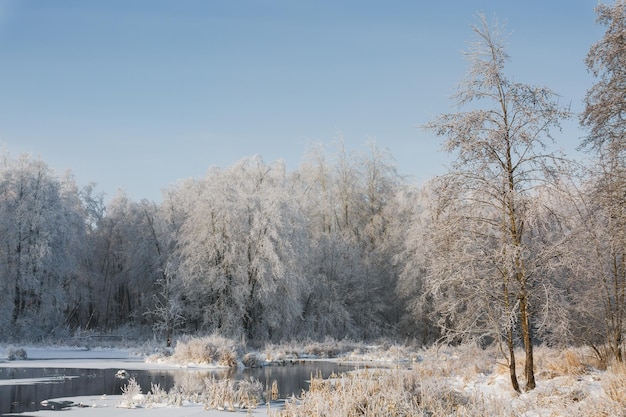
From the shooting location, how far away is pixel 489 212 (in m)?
16.0

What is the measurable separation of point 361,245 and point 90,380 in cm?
2982

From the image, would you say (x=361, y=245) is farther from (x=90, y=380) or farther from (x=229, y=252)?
(x=90, y=380)

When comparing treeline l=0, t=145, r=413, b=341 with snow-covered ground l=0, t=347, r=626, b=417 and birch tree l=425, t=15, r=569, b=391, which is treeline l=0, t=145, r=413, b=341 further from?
birch tree l=425, t=15, r=569, b=391

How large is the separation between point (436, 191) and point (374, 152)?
34.3 metres

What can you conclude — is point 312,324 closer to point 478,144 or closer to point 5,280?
point 5,280

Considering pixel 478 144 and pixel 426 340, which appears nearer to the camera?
pixel 478 144

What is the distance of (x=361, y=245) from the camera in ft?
Result: 152

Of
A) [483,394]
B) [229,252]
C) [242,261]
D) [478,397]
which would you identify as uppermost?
[229,252]

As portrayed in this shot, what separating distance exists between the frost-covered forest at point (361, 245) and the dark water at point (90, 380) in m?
5.46

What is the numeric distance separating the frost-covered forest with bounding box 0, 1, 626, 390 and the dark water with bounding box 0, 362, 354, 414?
546 cm

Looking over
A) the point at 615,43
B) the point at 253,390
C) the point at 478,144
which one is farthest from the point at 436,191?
the point at 253,390

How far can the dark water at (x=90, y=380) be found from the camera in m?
14.2

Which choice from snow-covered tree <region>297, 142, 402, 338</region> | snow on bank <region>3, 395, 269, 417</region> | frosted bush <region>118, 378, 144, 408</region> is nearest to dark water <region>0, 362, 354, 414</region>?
snow on bank <region>3, 395, 269, 417</region>

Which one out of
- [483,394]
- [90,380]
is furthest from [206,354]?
[483,394]
